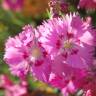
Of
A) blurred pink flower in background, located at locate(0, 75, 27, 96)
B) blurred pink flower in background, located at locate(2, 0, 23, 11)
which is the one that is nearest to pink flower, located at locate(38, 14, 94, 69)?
blurred pink flower in background, located at locate(0, 75, 27, 96)

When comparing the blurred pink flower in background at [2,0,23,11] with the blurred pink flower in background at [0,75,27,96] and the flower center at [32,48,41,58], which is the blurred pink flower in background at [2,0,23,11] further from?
the flower center at [32,48,41,58]

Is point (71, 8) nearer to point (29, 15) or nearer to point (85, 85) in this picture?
point (85, 85)

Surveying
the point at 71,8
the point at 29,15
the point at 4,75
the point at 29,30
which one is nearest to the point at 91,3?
the point at 71,8

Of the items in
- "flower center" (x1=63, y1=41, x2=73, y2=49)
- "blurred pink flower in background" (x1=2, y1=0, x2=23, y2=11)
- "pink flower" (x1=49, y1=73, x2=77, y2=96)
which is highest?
"blurred pink flower in background" (x1=2, y1=0, x2=23, y2=11)

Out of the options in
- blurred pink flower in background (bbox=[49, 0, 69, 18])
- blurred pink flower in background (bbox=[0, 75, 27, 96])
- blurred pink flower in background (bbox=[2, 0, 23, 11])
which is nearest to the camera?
blurred pink flower in background (bbox=[49, 0, 69, 18])

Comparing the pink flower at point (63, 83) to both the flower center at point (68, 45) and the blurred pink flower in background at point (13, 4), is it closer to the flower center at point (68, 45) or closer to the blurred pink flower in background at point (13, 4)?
the flower center at point (68, 45)

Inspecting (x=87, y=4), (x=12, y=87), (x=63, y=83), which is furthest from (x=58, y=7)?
(x=12, y=87)

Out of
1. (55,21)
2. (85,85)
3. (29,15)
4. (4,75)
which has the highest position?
(29,15)

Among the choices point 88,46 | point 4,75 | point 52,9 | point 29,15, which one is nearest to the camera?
point 88,46
